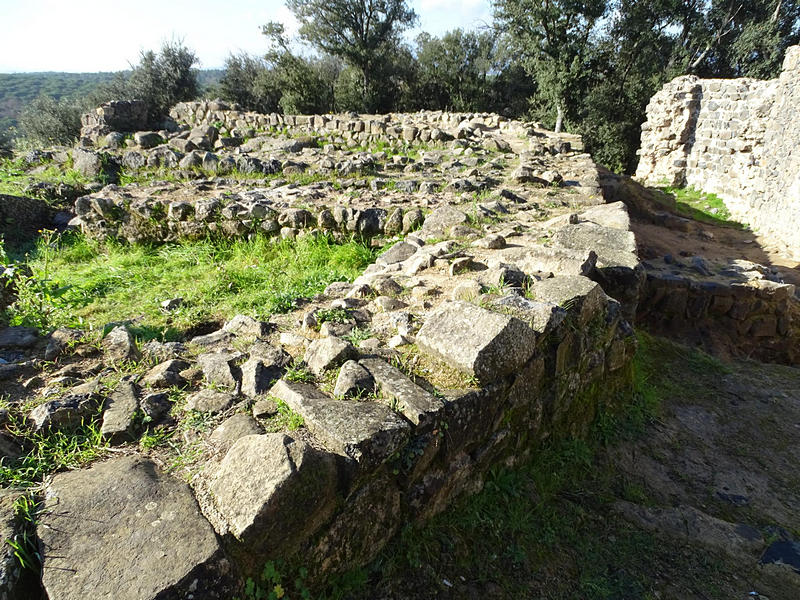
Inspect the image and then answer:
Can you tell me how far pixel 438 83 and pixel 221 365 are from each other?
22791mm

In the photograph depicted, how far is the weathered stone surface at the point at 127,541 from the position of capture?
52.9 inches

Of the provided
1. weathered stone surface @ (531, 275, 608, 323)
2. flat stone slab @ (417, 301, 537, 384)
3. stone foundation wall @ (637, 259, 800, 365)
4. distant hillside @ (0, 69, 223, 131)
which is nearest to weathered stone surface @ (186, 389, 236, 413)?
flat stone slab @ (417, 301, 537, 384)

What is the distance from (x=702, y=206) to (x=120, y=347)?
12.7 meters

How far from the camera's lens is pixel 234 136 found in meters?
10.1

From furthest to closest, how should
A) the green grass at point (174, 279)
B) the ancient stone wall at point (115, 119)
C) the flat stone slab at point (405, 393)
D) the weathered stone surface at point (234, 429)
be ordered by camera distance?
the ancient stone wall at point (115, 119) → the green grass at point (174, 279) → the flat stone slab at point (405, 393) → the weathered stone surface at point (234, 429)

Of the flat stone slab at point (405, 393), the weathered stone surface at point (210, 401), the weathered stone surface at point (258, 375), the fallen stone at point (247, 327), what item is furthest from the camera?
the fallen stone at point (247, 327)

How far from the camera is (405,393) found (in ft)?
7.13

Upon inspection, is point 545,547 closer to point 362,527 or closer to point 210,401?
point 362,527

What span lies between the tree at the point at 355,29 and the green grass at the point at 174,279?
1650 cm

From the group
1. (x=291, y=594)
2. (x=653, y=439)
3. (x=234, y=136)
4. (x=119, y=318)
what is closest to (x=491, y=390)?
(x=291, y=594)

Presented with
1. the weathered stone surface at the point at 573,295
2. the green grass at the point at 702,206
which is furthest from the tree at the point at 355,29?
the weathered stone surface at the point at 573,295

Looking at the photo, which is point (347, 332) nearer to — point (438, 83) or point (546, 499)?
point (546, 499)

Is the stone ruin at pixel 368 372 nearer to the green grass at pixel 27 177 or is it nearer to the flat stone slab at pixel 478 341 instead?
the flat stone slab at pixel 478 341

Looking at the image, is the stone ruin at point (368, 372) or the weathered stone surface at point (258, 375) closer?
the stone ruin at point (368, 372)
